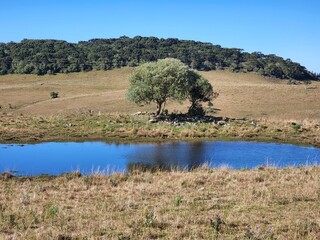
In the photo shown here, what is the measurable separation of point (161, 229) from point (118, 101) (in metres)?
69.1

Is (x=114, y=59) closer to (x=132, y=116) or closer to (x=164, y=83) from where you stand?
(x=132, y=116)

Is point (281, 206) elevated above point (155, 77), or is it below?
below

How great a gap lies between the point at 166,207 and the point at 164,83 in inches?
1622

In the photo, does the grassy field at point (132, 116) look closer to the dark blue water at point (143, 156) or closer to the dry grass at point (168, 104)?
the dry grass at point (168, 104)

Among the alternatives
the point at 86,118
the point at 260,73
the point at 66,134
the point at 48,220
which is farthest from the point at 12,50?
the point at 48,220

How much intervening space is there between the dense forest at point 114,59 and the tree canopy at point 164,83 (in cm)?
9344

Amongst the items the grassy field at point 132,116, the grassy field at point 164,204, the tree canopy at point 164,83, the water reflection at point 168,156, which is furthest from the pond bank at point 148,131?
the tree canopy at point 164,83

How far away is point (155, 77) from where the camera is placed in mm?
54312

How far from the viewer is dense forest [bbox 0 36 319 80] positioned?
492 feet

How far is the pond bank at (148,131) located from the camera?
4250cm

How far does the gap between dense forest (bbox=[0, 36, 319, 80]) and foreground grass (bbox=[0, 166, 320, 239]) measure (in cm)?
12987

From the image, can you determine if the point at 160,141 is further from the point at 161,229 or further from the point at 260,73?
the point at 260,73

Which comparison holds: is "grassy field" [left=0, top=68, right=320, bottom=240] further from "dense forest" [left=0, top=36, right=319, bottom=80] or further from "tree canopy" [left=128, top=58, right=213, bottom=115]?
"dense forest" [left=0, top=36, right=319, bottom=80]

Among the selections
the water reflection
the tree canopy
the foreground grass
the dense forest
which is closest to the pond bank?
the water reflection
